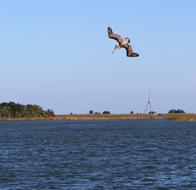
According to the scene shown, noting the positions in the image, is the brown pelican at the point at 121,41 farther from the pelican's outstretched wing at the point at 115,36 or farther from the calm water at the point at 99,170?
the calm water at the point at 99,170

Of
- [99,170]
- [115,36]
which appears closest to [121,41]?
[115,36]

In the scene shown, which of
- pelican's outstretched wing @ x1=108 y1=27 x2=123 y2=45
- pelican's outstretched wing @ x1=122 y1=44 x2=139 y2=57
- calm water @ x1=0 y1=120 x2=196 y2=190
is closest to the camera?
pelican's outstretched wing @ x1=122 y1=44 x2=139 y2=57

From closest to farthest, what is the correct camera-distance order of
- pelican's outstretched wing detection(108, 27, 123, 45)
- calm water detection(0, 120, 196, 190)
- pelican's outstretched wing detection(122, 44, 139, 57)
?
pelican's outstretched wing detection(122, 44, 139, 57)
pelican's outstretched wing detection(108, 27, 123, 45)
calm water detection(0, 120, 196, 190)

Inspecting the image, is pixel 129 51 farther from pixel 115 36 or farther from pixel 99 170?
pixel 99 170

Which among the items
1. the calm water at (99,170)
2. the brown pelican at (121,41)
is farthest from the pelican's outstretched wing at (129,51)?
the calm water at (99,170)

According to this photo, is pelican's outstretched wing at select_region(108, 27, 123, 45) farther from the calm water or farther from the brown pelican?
the calm water

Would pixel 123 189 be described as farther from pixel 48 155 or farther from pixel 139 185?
pixel 48 155

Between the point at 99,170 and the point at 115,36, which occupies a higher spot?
the point at 115,36

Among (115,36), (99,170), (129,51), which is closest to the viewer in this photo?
(129,51)

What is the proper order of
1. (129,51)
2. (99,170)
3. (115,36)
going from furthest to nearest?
(99,170) → (115,36) → (129,51)

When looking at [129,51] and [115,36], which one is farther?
[115,36]

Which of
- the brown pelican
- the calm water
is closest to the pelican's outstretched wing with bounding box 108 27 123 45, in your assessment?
the brown pelican

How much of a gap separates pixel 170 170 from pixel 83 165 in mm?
8344

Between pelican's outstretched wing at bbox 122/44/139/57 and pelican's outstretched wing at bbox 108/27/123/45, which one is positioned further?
pelican's outstretched wing at bbox 108/27/123/45
